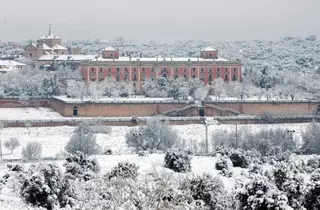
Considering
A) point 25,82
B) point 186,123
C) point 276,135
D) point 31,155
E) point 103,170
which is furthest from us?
point 25,82

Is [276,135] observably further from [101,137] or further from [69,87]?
[69,87]

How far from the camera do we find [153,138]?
3900 cm

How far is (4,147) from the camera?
39.7 meters

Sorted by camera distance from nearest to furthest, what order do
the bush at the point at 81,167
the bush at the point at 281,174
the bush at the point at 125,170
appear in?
1. the bush at the point at 281,174
2. the bush at the point at 125,170
3. the bush at the point at 81,167

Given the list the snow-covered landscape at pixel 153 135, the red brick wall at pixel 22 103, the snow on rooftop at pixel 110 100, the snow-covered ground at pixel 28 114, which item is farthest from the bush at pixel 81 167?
the red brick wall at pixel 22 103

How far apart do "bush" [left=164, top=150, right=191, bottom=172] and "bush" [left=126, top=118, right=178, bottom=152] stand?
12562 mm

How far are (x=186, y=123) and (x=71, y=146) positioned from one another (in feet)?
55.6

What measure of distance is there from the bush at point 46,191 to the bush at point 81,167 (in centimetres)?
178

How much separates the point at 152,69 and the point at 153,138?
2428 centimetres

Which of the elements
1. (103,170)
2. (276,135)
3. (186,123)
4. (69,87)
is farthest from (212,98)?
(103,170)

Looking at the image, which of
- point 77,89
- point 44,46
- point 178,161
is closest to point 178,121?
point 77,89

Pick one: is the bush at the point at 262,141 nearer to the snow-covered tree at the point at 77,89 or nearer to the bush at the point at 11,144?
the bush at the point at 11,144

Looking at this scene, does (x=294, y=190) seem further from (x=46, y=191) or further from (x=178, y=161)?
(x=178, y=161)

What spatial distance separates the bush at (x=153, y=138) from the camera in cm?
3722
